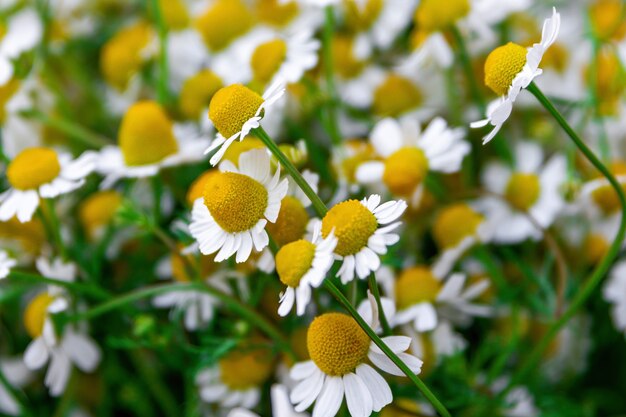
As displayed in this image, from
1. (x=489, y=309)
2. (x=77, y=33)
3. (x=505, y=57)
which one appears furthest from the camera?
(x=77, y=33)

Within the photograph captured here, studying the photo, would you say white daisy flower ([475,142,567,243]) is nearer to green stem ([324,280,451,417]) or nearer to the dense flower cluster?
the dense flower cluster

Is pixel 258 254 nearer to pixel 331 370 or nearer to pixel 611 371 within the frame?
pixel 331 370

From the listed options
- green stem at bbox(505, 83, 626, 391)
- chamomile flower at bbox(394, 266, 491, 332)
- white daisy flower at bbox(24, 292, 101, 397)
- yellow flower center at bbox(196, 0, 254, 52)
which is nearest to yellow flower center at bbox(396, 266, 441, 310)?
chamomile flower at bbox(394, 266, 491, 332)

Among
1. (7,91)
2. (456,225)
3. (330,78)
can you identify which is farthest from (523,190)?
(7,91)

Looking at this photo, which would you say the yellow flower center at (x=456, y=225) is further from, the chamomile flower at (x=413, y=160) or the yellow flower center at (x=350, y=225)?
the yellow flower center at (x=350, y=225)

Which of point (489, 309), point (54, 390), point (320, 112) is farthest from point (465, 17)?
point (54, 390)

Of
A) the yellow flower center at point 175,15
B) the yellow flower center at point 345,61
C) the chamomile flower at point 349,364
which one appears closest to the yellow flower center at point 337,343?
the chamomile flower at point 349,364
